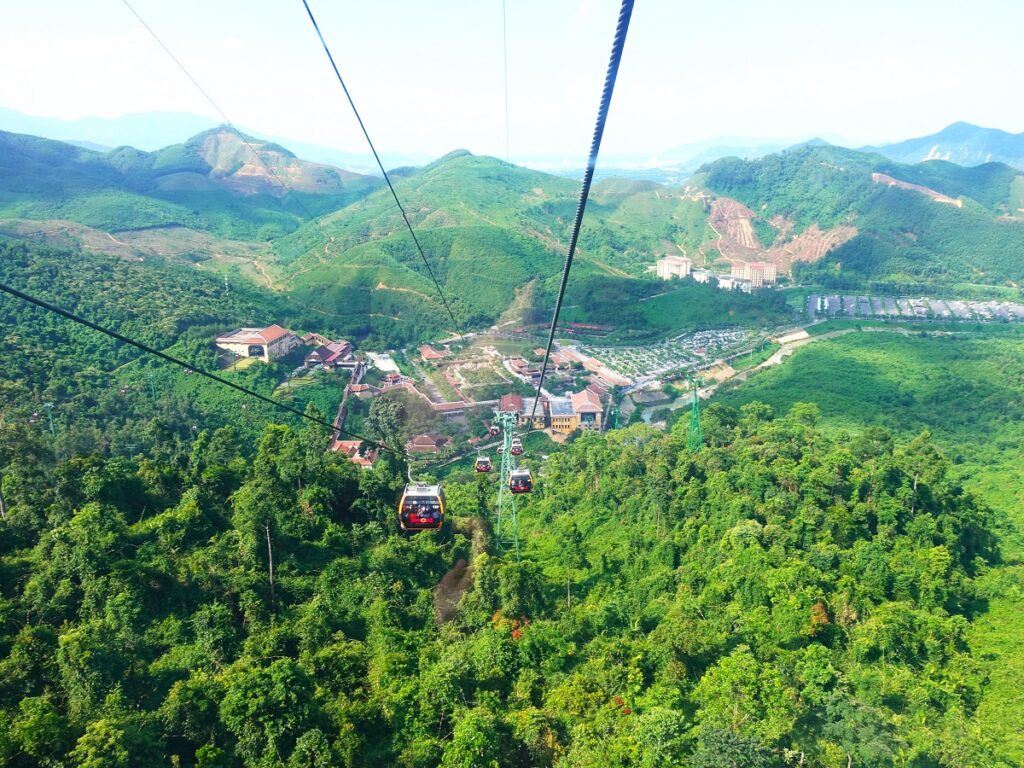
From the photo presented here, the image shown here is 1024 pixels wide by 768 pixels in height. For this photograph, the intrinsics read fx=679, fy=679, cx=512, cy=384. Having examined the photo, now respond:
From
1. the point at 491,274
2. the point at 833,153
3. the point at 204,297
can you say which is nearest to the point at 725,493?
the point at 204,297

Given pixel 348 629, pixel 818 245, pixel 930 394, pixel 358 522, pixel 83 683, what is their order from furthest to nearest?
pixel 818 245, pixel 930 394, pixel 358 522, pixel 348 629, pixel 83 683

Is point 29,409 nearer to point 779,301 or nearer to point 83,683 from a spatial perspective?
point 83,683

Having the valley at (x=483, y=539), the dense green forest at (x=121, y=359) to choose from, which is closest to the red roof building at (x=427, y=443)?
the valley at (x=483, y=539)

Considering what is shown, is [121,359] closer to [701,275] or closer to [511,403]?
[511,403]

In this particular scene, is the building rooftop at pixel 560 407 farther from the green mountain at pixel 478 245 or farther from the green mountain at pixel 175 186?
the green mountain at pixel 175 186

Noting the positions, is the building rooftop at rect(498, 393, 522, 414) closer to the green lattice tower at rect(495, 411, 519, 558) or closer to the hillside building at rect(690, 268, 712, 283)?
the green lattice tower at rect(495, 411, 519, 558)

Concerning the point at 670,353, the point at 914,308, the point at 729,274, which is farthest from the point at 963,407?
the point at 729,274

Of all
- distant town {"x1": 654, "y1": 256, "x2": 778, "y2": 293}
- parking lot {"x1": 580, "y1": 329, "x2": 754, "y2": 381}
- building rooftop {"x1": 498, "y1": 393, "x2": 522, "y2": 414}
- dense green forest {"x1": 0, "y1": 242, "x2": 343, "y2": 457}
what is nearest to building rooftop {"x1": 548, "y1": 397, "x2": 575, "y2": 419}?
building rooftop {"x1": 498, "y1": 393, "x2": 522, "y2": 414}
